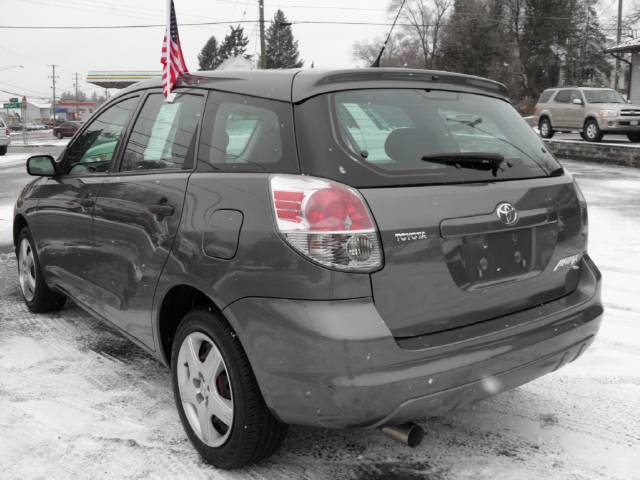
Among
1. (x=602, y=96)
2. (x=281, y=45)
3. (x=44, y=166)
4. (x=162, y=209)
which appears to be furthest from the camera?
(x=281, y=45)

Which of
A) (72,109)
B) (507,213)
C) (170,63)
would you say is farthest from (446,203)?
(72,109)

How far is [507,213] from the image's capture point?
2.55 meters

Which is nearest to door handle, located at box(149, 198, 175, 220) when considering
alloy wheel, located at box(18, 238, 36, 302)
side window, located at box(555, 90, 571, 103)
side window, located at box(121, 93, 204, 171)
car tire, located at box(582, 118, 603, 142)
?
side window, located at box(121, 93, 204, 171)

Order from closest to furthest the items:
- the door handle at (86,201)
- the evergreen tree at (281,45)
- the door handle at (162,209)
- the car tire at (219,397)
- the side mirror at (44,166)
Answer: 1. the car tire at (219,397)
2. the door handle at (162,209)
3. the door handle at (86,201)
4. the side mirror at (44,166)
5. the evergreen tree at (281,45)

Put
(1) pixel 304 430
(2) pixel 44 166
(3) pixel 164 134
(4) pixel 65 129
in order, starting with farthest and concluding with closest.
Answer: (4) pixel 65 129 < (2) pixel 44 166 < (3) pixel 164 134 < (1) pixel 304 430

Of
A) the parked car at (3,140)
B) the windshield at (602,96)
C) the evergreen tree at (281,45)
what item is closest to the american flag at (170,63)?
the windshield at (602,96)

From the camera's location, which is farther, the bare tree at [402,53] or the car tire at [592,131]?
the bare tree at [402,53]

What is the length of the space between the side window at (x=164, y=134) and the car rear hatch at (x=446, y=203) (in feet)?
2.36

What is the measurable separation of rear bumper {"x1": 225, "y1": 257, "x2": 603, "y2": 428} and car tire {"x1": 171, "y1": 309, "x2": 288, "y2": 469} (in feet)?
0.36

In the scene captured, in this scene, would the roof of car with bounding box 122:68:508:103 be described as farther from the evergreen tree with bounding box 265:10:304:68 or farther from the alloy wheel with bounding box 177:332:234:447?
the evergreen tree with bounding box 265:10:304:68

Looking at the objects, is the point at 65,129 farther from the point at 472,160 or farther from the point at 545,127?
the point at 472,160

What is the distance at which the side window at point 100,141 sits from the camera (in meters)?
3.65

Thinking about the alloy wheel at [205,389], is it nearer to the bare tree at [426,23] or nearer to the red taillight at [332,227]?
the red taillight at [332,227]

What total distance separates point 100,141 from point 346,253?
224cm
